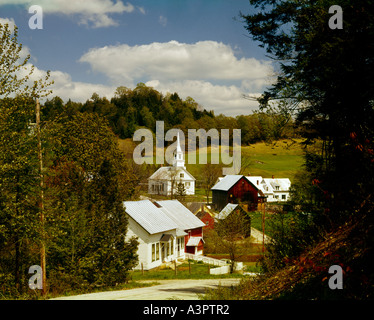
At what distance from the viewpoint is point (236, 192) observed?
7462cm

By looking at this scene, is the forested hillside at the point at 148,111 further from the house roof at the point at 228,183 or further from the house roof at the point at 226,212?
the house roof at the point at 226,212

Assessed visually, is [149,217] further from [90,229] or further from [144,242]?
[90,229]

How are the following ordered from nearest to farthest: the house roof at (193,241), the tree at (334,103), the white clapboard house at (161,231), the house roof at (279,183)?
the tree at (334,103)
the white clapboard house at (161,231)
the house roof at (193,241)
the house roof at (279,183)

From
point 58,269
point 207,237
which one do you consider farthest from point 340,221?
point 207,237

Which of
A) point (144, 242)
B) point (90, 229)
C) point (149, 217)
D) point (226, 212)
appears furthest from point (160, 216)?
point (90, 229)

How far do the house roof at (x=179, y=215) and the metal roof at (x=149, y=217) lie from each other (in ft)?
7.90

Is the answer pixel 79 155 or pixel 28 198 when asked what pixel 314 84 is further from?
pixel 79 155

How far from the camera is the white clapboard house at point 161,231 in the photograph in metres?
35.1

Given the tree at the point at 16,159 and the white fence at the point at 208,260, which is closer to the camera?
the tree at the point at 16,159

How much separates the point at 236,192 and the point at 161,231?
40451 mm

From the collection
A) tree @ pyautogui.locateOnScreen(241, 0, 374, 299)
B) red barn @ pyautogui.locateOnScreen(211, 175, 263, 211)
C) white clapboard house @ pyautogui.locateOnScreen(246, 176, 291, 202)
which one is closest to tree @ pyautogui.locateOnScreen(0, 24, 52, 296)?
tree @ pyautogui.locateOnScreen(241, 0, 374, 299)

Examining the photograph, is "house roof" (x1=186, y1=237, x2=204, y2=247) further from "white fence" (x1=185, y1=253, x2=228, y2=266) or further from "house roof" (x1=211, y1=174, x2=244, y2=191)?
"house roof" (x1=211, y1=174, x2=244, y2=191)

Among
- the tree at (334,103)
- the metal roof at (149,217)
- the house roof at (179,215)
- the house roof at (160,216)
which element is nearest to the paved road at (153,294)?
the tree at (334,103)

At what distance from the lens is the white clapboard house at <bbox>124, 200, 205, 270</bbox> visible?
115 ft
